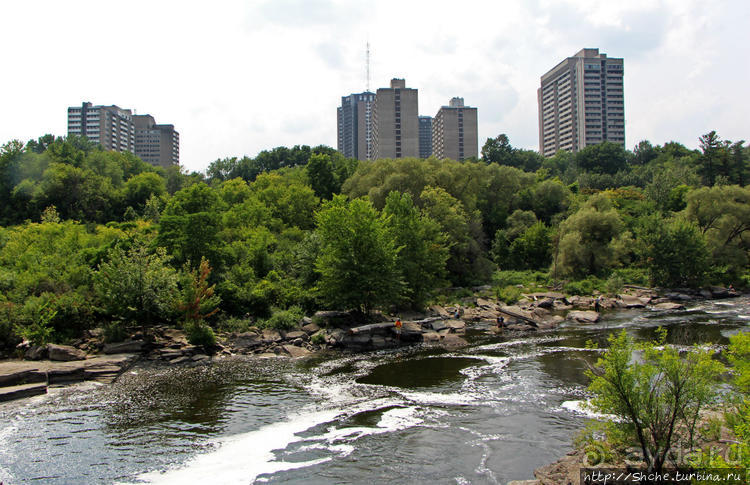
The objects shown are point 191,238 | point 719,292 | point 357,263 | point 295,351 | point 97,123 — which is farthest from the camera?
point 97,123

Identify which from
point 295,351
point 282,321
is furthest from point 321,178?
point 295,351

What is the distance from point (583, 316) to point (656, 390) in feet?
105

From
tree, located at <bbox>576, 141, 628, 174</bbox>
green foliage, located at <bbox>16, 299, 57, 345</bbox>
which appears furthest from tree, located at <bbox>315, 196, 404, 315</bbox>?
tree, located at <bbox>576, 141, 628, 174</bbox>

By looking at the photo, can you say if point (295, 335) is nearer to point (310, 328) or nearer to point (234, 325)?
point (310, 328)

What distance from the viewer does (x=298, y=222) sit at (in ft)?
214

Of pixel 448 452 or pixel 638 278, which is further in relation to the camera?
pixel 638 278

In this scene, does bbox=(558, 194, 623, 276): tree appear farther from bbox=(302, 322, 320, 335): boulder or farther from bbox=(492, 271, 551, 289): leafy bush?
bbox=(302, 322, 320, 335): boulder

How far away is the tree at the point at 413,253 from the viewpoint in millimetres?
43844

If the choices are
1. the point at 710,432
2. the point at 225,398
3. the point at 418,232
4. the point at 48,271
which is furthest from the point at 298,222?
the point at 710,432

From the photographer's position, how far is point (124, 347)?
30141 millimetres

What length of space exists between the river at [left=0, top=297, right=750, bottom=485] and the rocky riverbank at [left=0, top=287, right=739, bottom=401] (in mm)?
1799

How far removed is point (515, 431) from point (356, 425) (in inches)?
241

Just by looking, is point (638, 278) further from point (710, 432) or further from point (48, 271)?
point (48, 271)

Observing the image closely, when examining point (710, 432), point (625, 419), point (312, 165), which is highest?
point (312, 165)
